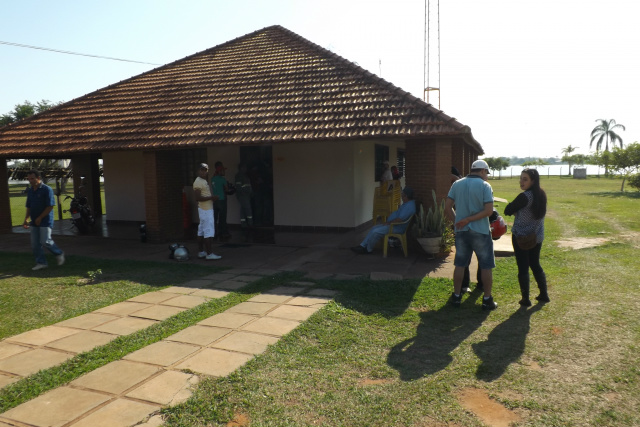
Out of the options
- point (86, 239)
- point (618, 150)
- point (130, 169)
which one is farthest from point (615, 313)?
point (618, 150)

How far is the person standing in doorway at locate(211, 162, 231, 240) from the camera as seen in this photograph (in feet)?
33.4

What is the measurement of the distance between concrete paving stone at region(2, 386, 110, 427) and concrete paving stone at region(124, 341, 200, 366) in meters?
0.63

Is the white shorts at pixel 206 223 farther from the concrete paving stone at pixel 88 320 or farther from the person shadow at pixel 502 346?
the person shadow at pixel 502 346

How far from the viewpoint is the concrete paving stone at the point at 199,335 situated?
15.0ft

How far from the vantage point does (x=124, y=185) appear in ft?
45.5

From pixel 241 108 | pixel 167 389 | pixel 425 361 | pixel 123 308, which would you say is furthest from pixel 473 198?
pixel 241 108

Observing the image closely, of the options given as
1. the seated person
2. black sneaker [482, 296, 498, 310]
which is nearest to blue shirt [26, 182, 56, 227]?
the seated person

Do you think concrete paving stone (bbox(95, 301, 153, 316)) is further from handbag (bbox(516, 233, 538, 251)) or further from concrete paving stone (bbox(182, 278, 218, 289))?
handbag (bbox(516, 233, 538, 251))

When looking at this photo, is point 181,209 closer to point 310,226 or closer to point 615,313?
point 310,226

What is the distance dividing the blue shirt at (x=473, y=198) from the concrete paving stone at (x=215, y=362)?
9.81 feet

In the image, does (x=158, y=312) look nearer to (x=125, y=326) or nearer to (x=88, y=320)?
(x=125, y=326)

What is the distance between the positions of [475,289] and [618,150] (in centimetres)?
3356

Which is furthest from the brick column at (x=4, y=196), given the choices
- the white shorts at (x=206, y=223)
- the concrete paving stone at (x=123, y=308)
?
the concrete paving stone at (x=123, y=308)

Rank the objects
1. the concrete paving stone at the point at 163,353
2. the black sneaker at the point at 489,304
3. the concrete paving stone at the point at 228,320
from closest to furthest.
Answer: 1. the concrete paving stone at the point at 163,353
2. the concrete paving stone at the point at 228,320
3. the black sneaker at the point at 489,304
